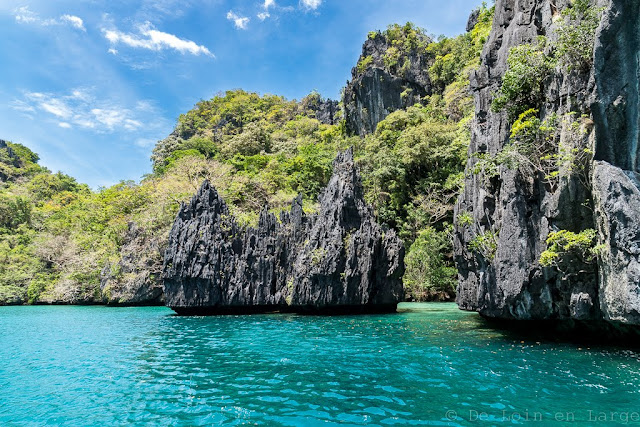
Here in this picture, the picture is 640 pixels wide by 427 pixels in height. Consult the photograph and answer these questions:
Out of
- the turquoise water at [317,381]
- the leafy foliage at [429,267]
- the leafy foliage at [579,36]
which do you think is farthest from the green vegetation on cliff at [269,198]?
the turquoise water at [317,381]

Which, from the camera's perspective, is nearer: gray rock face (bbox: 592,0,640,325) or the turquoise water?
the turquoise water

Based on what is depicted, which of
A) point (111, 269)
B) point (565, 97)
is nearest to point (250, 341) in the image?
point (565, 97)

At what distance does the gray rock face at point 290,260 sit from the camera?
24.2 meters

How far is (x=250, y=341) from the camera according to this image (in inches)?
590

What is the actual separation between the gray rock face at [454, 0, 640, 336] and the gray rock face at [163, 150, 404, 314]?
7.83 m

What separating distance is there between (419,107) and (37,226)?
55.3 meters

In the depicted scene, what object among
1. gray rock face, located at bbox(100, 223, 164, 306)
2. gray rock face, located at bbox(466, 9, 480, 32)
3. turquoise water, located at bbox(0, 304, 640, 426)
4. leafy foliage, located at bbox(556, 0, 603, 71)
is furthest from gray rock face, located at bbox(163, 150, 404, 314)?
gray rock face, located at bbox(466, 9, 480, 32)

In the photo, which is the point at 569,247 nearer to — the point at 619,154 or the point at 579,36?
the point at 619,154

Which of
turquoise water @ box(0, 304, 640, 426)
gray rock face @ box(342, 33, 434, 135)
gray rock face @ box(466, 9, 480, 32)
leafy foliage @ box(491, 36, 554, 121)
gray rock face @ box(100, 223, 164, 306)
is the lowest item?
turquoise water @ box(0, 304, 640, 426)

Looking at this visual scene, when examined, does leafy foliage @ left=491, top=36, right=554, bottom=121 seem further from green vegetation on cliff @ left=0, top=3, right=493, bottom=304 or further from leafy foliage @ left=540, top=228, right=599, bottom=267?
green vegetation on cliff @ left=0, top=3, right=493, bottom=304

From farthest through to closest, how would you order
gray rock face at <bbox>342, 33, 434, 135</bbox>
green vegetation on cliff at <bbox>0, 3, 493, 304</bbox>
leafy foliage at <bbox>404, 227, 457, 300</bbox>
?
1. gray rock face at <bbox>342, 33, 434, 135</bbox>
2. green vegetation on cliff at <bbox>0, 3, 493, 304</bbox>
3. leafy foliage at <bbox>404, 227, 457, 300</bbox>

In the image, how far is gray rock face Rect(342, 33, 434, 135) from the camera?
47062mm

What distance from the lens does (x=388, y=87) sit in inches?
1865

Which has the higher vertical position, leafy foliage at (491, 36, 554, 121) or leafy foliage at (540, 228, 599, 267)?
leafy foliage at (491, 36, 554, 121)
